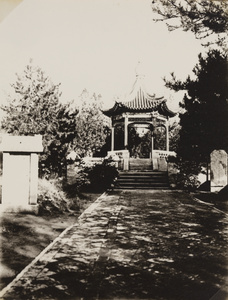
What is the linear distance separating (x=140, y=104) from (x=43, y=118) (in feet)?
34.2

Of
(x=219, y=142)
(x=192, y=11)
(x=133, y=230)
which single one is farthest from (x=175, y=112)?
(x=133, y=230)

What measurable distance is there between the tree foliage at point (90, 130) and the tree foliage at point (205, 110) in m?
15.9

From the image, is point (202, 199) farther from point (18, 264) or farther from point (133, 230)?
point (18, 264)

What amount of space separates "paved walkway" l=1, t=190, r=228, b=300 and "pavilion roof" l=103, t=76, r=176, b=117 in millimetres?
13410

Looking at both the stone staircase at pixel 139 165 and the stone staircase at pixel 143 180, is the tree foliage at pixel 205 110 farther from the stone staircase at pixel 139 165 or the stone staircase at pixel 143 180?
the stone staircase at pixel 139 165

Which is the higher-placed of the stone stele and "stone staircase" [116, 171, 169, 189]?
the stone stele

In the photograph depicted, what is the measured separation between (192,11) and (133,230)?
4.89 meters

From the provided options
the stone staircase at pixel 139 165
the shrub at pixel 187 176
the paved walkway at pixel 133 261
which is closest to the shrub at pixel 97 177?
the shrub at pixel 187 176

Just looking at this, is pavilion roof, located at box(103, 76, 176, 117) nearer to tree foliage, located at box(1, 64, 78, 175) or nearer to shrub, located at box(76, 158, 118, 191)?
shrub, located at box(76, 158, 118, 191)

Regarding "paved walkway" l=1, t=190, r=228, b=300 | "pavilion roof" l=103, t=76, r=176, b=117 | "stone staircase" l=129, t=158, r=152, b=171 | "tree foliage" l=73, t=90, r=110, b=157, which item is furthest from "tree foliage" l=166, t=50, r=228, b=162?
"tree foliage" l=73, t=90, r=110, b=157

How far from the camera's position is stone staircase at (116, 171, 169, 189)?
16.4 m

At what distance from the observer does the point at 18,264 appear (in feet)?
14.6

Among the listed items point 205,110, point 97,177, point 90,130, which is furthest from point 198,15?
point 90,130

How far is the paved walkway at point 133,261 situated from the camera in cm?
347
